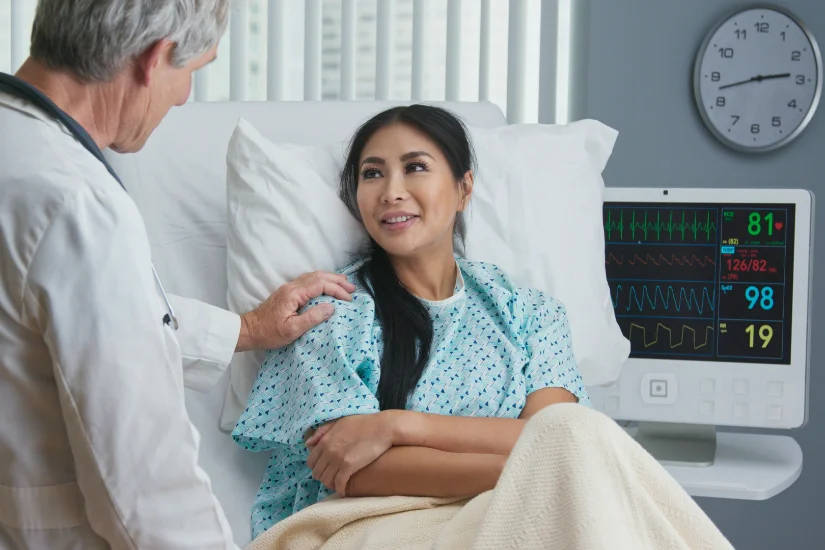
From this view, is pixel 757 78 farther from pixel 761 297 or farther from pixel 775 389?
pixel 775 389

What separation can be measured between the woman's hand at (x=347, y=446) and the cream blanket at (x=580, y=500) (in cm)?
27

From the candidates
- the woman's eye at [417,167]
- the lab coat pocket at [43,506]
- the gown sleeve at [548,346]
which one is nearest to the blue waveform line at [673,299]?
the gown sleeve at [548,346]

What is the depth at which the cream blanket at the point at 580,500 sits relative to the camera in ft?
3.21

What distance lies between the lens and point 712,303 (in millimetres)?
1832

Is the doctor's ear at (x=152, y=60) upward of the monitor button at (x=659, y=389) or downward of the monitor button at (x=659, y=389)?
upward

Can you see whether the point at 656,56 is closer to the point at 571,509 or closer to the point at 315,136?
the point at 315,136

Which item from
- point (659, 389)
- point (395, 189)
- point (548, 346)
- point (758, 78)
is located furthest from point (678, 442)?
point (758, 78)

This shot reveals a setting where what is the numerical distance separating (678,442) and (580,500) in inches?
38.1

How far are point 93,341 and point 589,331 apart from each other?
113 cm

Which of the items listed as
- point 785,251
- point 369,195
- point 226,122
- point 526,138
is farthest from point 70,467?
point 785,251

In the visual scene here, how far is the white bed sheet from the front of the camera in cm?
163

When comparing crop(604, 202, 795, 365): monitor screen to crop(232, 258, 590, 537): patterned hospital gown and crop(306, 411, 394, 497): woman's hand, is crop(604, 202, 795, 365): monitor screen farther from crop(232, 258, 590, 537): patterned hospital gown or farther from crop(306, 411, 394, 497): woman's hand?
crop(306, 411, 394, 497): woman's hand

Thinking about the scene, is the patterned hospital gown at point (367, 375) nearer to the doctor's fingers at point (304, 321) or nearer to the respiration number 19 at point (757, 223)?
the doctor's fingers at point (304, 321)

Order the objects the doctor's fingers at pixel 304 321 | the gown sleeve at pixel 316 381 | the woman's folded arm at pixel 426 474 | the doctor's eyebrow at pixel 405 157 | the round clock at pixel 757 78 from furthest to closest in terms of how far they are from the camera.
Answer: the round clock at pixel 757 78, the doctor's eyebrow at pixel 405 157, the doctor's fingers at pixel 304 321, the gown sleeve at pixel 316 381, the woman's folded arm at pixel 426 474
